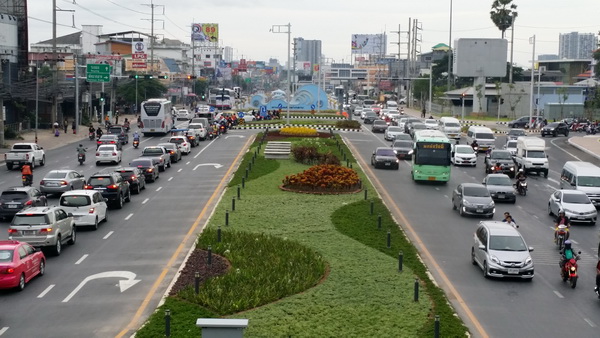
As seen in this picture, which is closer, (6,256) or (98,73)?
(6,256)

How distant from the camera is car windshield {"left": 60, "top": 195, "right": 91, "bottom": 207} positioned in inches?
1246

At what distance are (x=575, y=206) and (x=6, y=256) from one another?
→ 2364 centimetres

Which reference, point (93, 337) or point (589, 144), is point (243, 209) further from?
point (589, 144)

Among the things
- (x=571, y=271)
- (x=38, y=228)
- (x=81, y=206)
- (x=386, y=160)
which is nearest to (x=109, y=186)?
(x=81, y=206)

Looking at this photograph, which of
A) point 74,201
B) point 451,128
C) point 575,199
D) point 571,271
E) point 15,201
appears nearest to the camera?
point 571,271

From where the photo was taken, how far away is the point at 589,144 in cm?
7562

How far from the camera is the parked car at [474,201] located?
35906mm

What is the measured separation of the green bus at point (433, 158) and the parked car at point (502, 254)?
19868 millimetres

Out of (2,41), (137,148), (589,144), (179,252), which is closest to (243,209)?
(179,252)

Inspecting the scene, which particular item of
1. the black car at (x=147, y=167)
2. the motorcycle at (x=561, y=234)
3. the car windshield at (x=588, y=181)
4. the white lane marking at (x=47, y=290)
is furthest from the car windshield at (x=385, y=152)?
the white lane marking at (x=47, y=290)

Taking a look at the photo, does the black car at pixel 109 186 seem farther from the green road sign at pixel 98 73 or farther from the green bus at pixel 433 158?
the green road sign at pixel 98 73

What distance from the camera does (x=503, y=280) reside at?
81.7 ft

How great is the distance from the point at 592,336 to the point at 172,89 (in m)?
151

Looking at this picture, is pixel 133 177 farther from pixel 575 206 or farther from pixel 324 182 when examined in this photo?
pixel 575 206
